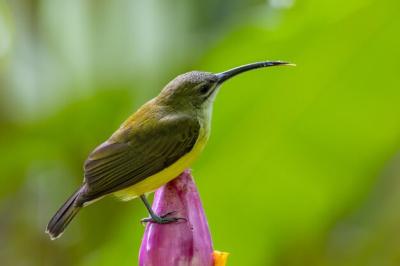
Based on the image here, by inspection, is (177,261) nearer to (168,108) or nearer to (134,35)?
(168,108)

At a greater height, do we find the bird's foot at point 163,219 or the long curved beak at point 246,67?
the long curved beak at point 246,67

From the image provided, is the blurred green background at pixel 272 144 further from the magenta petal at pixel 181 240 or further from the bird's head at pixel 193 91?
the magenta petal at pixel 181 240

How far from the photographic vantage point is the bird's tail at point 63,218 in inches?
58.7

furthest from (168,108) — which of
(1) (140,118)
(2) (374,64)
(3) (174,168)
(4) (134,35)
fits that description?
(4) (134,35)

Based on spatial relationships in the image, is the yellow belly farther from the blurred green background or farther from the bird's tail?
the blurred green background

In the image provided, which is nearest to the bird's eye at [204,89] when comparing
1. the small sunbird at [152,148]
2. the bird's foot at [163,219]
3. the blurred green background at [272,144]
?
the small sunbird at [152,148]

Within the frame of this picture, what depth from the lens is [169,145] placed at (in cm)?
170

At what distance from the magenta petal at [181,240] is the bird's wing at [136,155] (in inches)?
7.3

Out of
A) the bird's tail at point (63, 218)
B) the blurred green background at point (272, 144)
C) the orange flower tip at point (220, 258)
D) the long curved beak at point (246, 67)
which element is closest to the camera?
the orange flower tip at point (220, 258)

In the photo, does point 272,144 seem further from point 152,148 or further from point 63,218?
point 63,218

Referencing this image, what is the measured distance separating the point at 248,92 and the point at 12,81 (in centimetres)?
77

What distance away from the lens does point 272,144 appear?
2088mm

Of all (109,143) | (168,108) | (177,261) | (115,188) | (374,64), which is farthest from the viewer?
(374,64)

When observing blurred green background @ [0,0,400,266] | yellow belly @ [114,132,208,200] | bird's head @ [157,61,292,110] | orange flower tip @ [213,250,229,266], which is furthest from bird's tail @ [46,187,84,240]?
blurred green background @ [0,0,400,266]
